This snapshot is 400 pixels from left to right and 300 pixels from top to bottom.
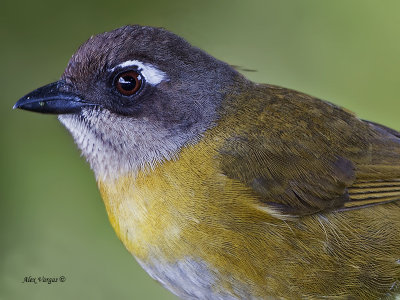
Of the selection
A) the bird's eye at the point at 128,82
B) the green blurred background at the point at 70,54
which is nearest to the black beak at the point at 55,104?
the bird's eye at the point at 128,82

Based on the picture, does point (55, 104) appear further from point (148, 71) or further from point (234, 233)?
point (234, 233)

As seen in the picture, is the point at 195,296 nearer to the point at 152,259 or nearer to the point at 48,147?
the point at 152,259

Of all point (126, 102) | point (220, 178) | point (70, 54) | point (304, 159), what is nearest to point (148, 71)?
point (126, 102)

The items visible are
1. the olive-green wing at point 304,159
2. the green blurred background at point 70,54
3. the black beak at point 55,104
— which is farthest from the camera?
the green blurred background at point 70,54

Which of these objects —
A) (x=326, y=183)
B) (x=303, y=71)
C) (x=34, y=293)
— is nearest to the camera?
(x=326, y=183)

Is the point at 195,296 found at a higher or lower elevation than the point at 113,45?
lower

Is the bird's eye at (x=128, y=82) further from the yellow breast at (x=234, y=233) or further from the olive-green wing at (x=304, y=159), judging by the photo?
the olive-green wing at (x=304, y=159)

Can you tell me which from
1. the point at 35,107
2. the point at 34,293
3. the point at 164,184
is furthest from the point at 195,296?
the point at 34,293

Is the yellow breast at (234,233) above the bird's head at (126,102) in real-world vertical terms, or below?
below
